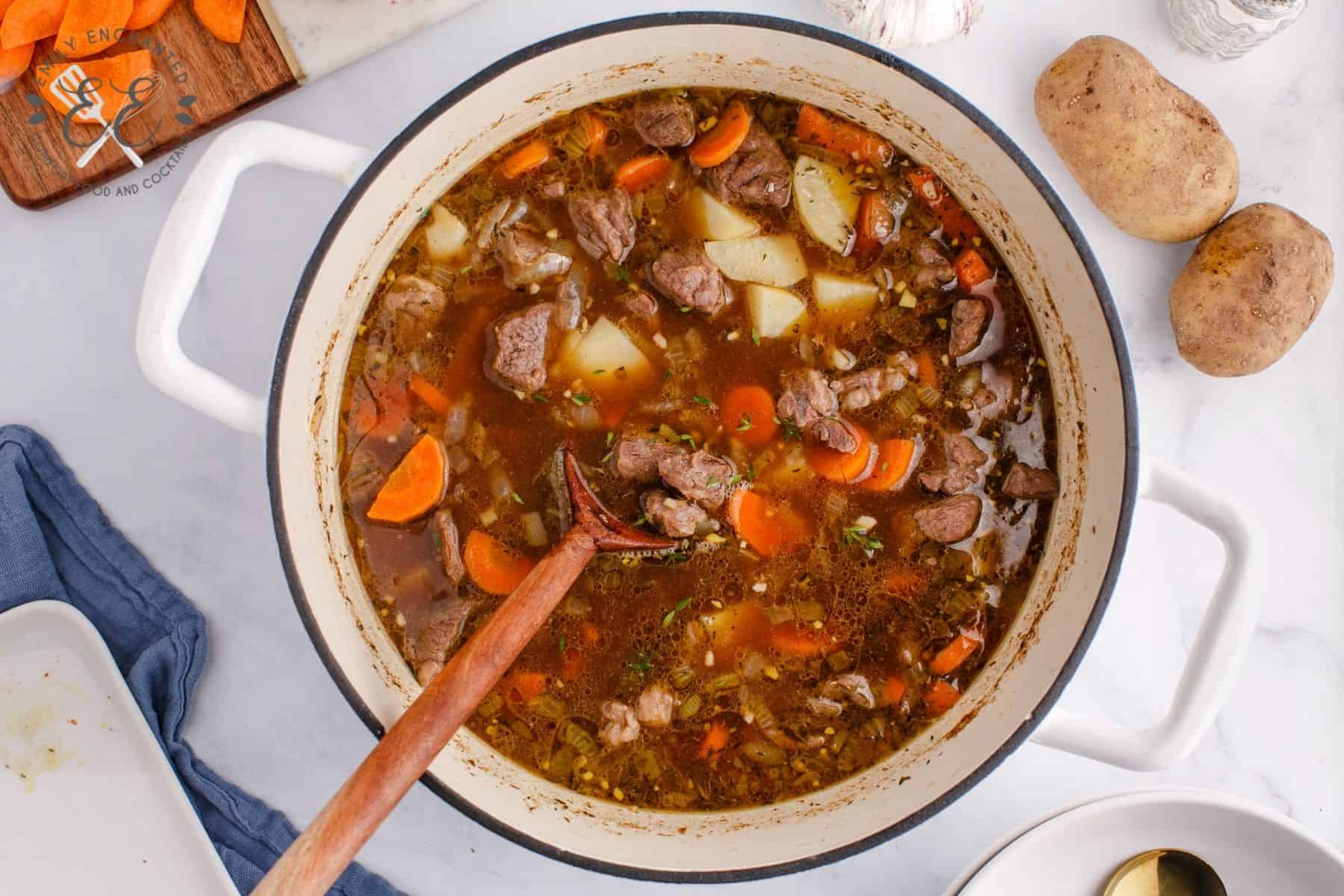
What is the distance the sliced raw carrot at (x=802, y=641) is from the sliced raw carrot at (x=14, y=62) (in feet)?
8.18

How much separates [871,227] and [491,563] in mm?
1282

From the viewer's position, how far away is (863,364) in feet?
8.72

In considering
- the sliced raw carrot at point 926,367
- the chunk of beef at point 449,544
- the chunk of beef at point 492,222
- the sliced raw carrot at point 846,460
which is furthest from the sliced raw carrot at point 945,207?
the chunk of beef at point 449,544

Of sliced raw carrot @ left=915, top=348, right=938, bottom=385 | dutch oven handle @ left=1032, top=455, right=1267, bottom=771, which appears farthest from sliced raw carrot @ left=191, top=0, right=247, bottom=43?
dutch oven handle @ left=1032, top=455, right=1267, bottom=771

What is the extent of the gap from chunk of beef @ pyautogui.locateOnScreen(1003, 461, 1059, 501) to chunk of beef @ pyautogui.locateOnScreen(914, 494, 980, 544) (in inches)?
3.9

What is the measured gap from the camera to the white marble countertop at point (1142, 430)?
2793mm

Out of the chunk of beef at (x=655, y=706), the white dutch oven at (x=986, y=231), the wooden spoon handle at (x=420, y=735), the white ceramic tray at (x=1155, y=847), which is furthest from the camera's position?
the chunk of beef at (x=655, y=706)

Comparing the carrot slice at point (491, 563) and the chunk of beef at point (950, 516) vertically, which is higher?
the carrot slice at point (491, 563)

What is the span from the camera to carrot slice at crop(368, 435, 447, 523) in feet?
8.73

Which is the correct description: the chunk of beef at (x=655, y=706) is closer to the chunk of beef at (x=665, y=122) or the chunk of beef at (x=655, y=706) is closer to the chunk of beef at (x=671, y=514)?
the chunk of beef at (x=671, y=514)

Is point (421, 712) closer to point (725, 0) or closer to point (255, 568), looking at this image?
point (255, 568)

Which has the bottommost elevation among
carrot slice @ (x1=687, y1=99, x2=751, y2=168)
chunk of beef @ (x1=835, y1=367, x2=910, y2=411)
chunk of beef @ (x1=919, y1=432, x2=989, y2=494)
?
chunk of beef @ (x1=919, y1=432, x2=989, y2=494)

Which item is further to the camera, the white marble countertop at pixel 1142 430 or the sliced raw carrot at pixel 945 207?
the white marble countertop at pixel 1142 430

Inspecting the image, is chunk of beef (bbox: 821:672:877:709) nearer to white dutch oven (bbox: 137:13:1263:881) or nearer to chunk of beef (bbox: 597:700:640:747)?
white dutch oven (bbox: 137:13:1263:881)
